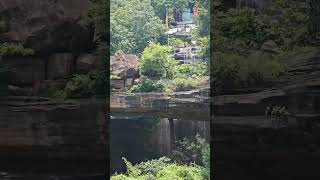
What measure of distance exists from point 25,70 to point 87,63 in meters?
0.68

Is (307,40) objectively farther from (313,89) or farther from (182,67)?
(182,67)

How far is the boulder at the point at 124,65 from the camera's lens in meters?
5.42

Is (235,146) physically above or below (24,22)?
below

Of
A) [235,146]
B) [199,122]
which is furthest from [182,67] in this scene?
[235,146]

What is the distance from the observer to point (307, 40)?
5160mm

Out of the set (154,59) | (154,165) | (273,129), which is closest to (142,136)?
(154,165)

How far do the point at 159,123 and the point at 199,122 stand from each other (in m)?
0.43

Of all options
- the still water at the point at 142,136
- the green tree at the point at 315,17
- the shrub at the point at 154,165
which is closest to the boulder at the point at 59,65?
the still water at the point at 142,136

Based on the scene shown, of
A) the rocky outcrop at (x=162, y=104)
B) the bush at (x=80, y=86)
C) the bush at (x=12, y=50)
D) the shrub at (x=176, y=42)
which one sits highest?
the shrub at (x=176, y=42)

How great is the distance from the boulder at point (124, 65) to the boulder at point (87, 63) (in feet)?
0.67

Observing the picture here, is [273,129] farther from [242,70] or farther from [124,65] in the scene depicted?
[124,65]

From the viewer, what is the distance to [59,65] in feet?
17.6

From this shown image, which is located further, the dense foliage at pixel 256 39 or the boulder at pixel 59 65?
the boulder at pixel 59 65

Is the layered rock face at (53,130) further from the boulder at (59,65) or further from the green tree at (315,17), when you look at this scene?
the green tree at (315,17)
